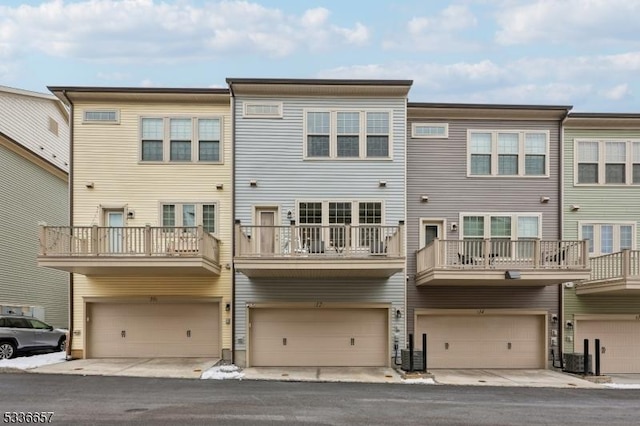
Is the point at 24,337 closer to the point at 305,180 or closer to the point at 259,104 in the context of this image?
the point at 305,180

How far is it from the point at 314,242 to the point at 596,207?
9.95 meters

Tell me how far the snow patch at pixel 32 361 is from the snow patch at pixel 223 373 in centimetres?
490

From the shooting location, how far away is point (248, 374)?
17.2 meters

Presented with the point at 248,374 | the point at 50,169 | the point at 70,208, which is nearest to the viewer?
the point at 248,374

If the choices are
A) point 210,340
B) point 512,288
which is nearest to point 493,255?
point 512,288

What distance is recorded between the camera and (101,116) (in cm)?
1961

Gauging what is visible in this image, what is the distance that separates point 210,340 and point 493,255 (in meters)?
9.16

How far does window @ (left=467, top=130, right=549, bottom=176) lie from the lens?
66.9 feet

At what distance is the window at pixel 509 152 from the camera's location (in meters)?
20.4

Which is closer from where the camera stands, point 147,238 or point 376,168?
point 147,238

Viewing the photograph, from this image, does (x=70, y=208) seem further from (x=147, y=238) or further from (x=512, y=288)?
(x=512, y=288)

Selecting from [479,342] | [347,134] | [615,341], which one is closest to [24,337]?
[347,134]

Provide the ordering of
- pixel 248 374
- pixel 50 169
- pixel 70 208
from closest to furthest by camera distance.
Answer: pixel 248 374, pixel 70 208, pixel 50 169

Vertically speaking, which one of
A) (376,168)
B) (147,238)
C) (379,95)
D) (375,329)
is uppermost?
(379,95)
